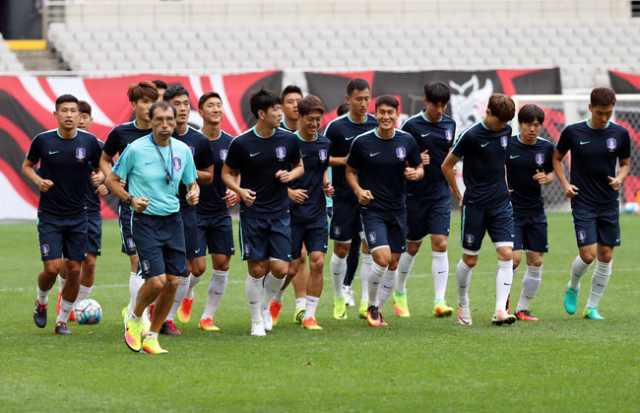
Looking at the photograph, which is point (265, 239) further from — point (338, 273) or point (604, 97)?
point (604, 97)

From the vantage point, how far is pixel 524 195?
9586 mm

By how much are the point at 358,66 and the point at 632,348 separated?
20091mm

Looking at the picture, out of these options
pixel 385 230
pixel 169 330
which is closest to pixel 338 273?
pixel 385 230

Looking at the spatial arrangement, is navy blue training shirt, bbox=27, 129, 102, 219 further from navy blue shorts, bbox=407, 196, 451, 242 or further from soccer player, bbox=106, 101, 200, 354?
navy blue shorts, bbox=407, 196, 451, 242

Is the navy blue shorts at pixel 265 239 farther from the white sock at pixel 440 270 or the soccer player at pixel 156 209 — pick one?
the white sock at pixel 440 270

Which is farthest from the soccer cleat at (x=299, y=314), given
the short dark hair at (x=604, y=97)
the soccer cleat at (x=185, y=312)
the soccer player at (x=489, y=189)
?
the short dark hair at (x=604, y=97)

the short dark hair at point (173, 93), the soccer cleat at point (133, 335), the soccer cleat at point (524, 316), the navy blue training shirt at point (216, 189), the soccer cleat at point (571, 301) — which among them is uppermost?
the short dark hair at point (173, 93)

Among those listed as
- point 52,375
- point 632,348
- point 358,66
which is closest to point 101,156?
point 52,375

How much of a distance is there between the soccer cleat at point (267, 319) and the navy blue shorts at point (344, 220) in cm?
108

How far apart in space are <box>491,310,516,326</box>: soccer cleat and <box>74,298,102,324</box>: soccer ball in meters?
3.76

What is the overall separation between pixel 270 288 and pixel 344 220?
1.15 m

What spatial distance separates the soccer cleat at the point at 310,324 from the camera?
9.05 m

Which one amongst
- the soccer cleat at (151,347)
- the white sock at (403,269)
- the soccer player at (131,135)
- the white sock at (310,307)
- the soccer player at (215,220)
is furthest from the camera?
the white sock at (403,269)

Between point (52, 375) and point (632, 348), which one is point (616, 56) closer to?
point (632, 348)
